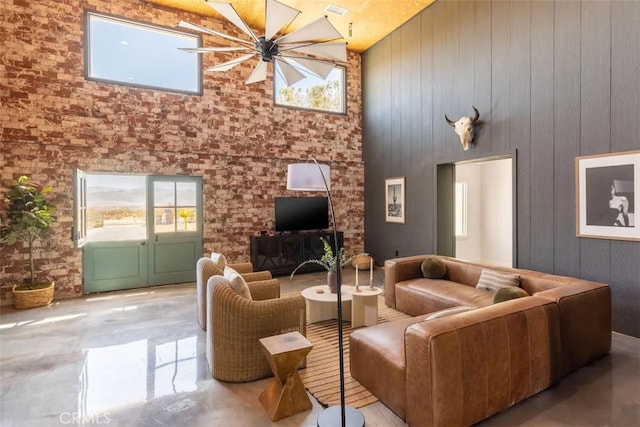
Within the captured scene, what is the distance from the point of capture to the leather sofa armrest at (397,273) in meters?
4.53

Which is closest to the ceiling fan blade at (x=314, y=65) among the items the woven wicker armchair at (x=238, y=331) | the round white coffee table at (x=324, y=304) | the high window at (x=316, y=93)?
the woven wicker armchair at (x=238, y=331)

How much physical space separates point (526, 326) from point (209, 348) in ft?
8.03

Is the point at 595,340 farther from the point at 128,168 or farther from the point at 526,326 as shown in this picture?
the point at 128,168

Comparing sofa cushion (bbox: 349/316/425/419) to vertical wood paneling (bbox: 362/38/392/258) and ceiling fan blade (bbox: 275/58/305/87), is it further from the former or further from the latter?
vertical wood paneling (bbox: 362/38/392/258)

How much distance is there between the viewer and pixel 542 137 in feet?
13.9

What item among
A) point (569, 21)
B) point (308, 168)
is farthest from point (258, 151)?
point (569, 21)

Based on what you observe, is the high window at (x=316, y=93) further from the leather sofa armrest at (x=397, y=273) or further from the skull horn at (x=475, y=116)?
the leather sofa armrest at (x=397, y=273)

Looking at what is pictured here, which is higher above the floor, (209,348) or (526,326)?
(526,326)

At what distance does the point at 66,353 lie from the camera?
3.24 meters

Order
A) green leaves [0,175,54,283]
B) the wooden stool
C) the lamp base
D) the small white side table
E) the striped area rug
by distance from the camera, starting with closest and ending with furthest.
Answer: the lamp base < the wooden stool < the striped area rug < the small white side table < green leaves [0,175,54,283]

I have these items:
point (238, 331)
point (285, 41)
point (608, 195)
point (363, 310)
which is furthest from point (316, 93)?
point (238, 331)

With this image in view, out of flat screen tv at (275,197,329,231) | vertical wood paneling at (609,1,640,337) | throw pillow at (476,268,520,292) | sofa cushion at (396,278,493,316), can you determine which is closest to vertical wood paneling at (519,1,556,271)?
vertical wood paneling at (609,1,640,337)

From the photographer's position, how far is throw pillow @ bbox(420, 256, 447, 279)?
4.48 meters

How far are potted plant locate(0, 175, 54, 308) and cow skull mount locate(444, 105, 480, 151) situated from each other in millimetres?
6053
